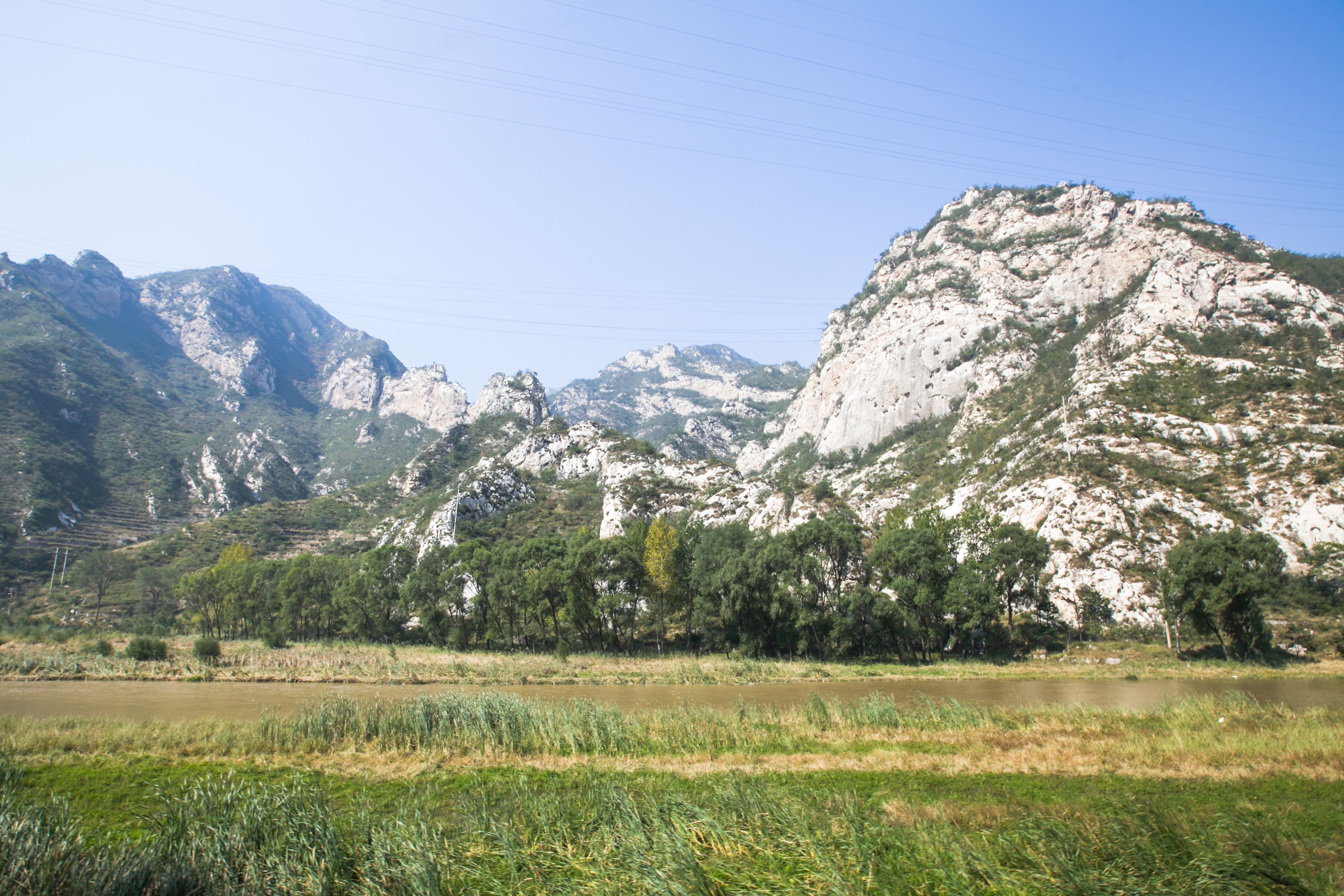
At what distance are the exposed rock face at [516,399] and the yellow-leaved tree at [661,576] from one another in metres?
108

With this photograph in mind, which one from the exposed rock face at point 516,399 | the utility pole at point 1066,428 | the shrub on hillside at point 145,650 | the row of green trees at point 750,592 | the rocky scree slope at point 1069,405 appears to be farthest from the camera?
the exposed rock face at point 516,399

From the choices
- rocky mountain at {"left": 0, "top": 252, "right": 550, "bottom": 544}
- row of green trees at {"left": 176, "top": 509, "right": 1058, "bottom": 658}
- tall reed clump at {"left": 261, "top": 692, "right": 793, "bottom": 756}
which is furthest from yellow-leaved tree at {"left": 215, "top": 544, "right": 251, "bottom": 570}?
tall reed clump at {"left": 261, "top": 692, "right": 793, "bottom": 756}

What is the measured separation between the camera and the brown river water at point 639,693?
27359 mm

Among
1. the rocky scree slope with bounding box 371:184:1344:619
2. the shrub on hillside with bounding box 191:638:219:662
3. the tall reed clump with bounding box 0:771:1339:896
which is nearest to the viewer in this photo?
the tall reed clump with bounding box 0:771:1339:896

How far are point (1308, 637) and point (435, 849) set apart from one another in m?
70.5

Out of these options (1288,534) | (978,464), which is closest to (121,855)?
(1288,534)

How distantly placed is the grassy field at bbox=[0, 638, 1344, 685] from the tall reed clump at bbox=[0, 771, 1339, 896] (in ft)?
105

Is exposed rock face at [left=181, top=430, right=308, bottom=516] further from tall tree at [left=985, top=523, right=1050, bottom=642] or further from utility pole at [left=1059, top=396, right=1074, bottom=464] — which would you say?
utility pole at [left=1059, top=396, right=1074, bottom=464]

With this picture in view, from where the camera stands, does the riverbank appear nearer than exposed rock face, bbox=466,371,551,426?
Yes

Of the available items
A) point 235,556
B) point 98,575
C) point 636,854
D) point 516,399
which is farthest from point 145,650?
point 516,399

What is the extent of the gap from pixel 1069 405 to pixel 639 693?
77491 millimetres

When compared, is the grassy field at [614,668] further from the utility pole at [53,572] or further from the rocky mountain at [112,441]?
the rocky mountain at [112,441]

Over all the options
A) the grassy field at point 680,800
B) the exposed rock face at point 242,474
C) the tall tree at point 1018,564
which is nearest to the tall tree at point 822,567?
the tall tree at point 1018,564

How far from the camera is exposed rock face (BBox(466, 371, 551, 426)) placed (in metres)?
172
